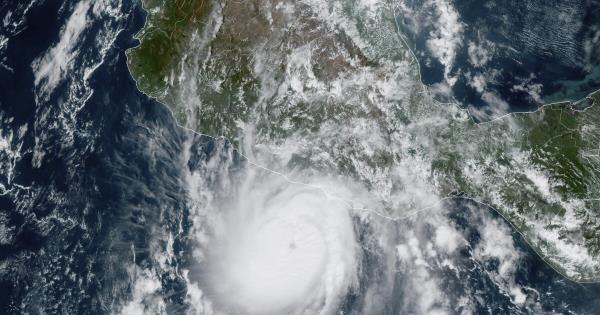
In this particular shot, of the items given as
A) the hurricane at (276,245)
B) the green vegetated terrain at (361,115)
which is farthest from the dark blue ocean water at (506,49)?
the hurricane at (276,245)

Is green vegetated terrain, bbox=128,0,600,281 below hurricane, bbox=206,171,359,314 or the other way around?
the other way around

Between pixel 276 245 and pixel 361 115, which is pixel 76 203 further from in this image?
pixel 361 115

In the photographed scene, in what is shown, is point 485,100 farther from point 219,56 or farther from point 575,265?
point 219,56

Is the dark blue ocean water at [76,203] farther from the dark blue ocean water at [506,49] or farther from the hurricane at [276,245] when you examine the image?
the dark blue ocean water at [506,49]

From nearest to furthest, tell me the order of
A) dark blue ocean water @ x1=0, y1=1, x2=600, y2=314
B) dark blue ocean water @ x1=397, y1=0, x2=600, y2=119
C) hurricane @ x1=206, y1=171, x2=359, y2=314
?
dark blue ocean water @ x1=397, y1=0, x2=600, y2=119 < dark blue ocean water @ x1=0, y1=1, x2=600, y2=314 < hurricane @ x1=206, y1=171, x2=359, y2=314

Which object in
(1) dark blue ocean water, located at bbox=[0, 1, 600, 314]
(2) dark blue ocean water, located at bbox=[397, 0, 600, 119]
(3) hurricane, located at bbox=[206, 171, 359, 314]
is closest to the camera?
(2) dark blue ocean water, located at bbox=[397, 0, 600, 119]

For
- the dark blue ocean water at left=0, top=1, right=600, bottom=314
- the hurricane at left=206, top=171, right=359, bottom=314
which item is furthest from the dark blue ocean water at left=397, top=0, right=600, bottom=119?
the hurricane at left=206, top=171, right=359, bottom=314

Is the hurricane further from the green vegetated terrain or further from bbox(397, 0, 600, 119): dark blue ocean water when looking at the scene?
bbox(397, 0, 600, 119): dark blue ocean water
